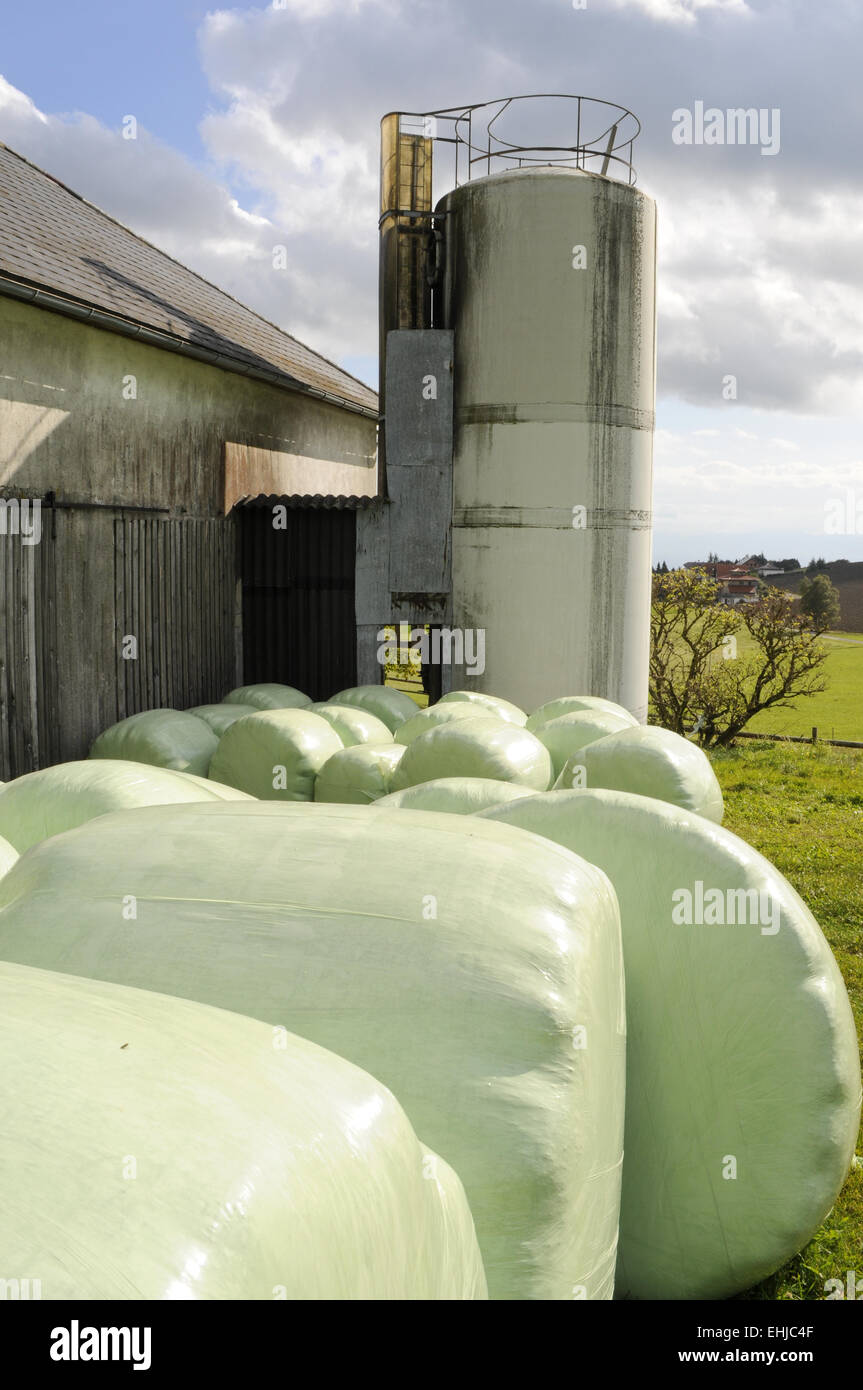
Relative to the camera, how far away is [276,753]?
25.7 ft

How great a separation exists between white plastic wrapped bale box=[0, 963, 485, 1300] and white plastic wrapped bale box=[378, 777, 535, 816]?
3.11 metres

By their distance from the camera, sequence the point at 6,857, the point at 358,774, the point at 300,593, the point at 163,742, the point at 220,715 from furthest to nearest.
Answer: the point at 300,593 → the point at 220,715 → the point at 163,742 → the point at 358,774 → the point at 6,857

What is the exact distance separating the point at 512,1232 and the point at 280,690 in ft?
29.3

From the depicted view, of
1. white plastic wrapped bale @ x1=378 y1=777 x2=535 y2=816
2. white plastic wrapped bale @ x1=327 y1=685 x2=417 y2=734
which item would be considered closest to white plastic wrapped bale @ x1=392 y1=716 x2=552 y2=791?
white plastic wrapped bale @ x1=378 y1=777 x2=535 y2=816

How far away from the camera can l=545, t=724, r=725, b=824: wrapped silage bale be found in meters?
6.73

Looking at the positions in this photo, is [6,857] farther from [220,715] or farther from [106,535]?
[106,535]

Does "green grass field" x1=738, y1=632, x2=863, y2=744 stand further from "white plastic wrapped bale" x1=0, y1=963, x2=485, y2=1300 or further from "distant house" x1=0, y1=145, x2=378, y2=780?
"white plastic wrapped bale" x1=0, y1=963, x2=485, y2=1300

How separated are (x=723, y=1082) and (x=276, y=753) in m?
4.95

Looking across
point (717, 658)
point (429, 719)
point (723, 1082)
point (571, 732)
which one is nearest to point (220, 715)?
point (429, 719)

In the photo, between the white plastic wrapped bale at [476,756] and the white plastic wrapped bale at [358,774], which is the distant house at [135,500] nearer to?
the white plastic wrapped bale at [358,774]

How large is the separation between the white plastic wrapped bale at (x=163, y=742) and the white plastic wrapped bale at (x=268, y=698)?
186 centimetres

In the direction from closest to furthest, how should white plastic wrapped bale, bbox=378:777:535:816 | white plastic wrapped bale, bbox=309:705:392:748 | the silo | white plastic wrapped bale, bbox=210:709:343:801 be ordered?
white plastic wrapped bale, bbox=378:777:535:816 < white plastic wrapped bale, bbox=210:709:343:801 < white plastic wrapped bale, bbox=309:705:392:748 < the silo

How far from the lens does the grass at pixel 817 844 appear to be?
3.91 m
